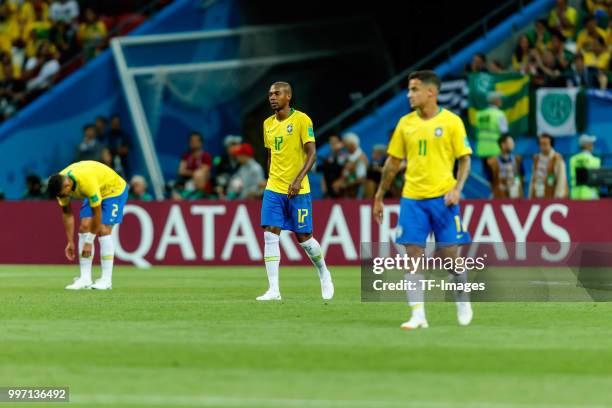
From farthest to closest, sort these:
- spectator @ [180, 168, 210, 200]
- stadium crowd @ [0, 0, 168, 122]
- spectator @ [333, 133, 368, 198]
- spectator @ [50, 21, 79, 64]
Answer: spectator @ [50, 21, 79, 64] < stadium crowd @ [0, 0, 168, 122] < spectator @ [180, 168, 210, 200] < spectator @ [333, 133, 368, 198]

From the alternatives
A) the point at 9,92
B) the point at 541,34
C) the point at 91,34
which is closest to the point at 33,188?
the point at 9,92

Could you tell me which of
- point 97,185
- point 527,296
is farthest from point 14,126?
point 527,296

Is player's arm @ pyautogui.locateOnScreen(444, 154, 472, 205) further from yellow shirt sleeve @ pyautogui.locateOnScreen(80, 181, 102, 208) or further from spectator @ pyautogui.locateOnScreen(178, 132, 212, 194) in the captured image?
spectator @ pyautogui.locateOnScreen(178, 132, 212, 194)

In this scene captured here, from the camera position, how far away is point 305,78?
32094 mm

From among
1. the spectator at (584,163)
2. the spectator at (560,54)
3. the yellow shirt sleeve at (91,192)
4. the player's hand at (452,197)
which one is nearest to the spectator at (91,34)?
the spectator at (560,54)

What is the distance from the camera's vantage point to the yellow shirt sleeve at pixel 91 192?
55.4 feet

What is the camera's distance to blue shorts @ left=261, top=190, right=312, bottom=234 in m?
15.3

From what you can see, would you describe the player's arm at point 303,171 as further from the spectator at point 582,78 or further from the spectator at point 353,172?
the spectator at point 582,78

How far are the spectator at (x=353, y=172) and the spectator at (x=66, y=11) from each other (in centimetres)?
1119

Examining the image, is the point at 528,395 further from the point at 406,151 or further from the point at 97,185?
the point at 97,185

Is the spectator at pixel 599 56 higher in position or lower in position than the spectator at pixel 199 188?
higher

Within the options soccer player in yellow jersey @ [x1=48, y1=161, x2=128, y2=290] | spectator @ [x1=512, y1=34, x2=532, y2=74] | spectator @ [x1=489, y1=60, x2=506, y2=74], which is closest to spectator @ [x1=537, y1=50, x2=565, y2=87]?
spectator @ [x1=512, y1=34, x2=532, y2=74]

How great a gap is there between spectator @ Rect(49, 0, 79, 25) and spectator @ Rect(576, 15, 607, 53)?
1310 cm

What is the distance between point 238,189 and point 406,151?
13727 mm
